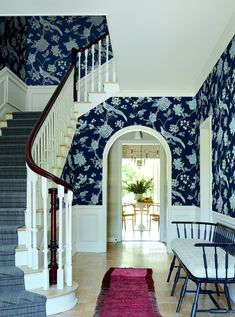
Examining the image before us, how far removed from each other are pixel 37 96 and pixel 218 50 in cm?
430

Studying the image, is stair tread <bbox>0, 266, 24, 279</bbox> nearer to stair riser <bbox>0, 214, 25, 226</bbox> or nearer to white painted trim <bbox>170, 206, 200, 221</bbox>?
stair riser <bbox>0, 214, 25, 226</bbox>

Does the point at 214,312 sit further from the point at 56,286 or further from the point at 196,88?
the point at 196,88

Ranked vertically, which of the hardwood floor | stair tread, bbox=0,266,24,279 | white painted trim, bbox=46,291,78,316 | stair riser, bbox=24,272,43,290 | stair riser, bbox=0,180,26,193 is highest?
stair riser, bbox=0,180,26,193

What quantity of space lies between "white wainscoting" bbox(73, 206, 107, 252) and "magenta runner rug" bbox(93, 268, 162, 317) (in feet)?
5.77

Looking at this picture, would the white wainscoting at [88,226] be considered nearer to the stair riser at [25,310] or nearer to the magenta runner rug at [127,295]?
the magenta runner rug at [127,295]

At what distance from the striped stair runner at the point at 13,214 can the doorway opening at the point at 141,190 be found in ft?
13.5

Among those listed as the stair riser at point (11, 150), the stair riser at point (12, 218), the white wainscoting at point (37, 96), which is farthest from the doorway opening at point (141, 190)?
the stair riser at point (12, 218)

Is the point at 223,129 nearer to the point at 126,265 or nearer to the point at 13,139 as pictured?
the point at 126,265

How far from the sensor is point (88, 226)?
6.88 metres

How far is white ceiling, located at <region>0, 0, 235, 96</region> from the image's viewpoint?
139 inches

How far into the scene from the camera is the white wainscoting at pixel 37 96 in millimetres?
7711

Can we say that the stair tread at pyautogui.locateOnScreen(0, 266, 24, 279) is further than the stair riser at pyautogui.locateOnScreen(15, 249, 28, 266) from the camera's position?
No

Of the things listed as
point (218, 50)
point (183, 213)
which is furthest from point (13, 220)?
point (183, 213)

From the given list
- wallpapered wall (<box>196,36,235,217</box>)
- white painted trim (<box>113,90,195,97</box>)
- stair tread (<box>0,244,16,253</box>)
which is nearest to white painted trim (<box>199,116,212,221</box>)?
wallpapered wall (<box>196,36,235,217</box>)
